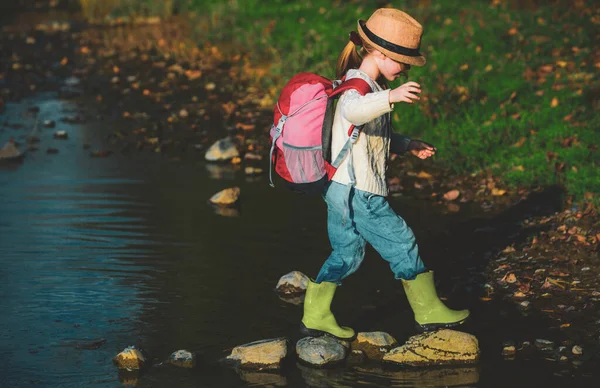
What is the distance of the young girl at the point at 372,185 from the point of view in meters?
5.34

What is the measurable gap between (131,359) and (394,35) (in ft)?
6.97

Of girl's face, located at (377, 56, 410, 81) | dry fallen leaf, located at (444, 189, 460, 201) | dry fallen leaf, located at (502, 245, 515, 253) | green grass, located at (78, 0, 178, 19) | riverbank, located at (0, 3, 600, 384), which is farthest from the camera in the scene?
green grass, located at (78, 0, 178, 19)

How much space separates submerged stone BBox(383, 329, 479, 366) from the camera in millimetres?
5465

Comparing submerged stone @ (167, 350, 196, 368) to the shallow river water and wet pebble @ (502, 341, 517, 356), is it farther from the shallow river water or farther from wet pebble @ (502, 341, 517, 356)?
wet pebble @ (502, 341, 517, 356)

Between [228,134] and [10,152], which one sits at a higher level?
[10,152]

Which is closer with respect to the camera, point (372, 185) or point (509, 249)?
point (372, 185)

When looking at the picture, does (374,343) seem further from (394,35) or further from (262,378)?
(394,35)

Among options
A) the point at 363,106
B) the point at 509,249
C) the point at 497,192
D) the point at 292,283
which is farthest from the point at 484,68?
the point at 363,106

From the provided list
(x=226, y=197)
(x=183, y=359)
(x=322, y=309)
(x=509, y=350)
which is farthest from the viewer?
(x=226, y=197)

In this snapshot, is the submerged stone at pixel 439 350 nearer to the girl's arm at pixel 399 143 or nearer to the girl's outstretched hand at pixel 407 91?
the girl's arm at pixel 399 143

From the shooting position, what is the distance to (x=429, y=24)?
14.8 m

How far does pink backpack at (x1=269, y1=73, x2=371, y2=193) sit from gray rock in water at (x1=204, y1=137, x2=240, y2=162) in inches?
201

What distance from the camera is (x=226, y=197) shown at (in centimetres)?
886

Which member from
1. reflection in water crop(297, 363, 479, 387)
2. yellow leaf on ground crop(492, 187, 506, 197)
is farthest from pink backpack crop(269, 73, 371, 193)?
yellow leaf on ground crop(492, 187, 506, 197)
